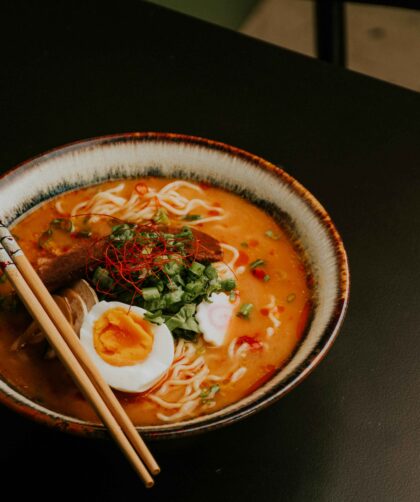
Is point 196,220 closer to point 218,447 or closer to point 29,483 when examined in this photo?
point 218,447

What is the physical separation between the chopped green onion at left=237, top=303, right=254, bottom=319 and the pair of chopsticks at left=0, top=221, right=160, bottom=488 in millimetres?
569

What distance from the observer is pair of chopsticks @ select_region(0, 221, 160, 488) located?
1.27 metres

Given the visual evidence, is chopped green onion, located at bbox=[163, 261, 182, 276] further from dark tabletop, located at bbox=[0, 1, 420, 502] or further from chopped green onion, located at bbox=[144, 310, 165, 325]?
dark tabletop, located at bbox=[0, 1, 420, 502]

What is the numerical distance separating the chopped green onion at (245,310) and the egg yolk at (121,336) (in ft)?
1.00

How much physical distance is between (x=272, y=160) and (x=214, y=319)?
91 cm

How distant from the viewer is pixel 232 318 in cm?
179

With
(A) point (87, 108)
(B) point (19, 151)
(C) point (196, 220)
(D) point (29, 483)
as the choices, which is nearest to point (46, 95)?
(A) point (87, 108)

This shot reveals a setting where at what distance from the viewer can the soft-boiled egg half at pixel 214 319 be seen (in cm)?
172

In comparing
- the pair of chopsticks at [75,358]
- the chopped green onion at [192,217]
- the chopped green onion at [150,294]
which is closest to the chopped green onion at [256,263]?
the chopped green onion at [192,217]

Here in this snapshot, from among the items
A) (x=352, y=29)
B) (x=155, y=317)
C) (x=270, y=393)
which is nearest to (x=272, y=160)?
(x=155, y=317)

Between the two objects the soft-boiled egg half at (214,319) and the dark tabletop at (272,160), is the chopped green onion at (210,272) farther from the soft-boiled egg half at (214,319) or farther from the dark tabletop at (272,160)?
the dark tabletop at (272,160)

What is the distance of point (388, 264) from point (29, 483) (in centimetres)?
132

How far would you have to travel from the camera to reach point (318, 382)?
1.73 metres

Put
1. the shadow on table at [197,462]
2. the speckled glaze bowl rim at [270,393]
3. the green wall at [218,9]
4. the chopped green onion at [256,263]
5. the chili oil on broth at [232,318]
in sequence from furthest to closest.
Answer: the green wall at [218,9], the chopped green onion at [256,263], the chili oil on broth at [232,318], the shadow on table at [197,462], the speckled glaze bowl rim at [270,393]
